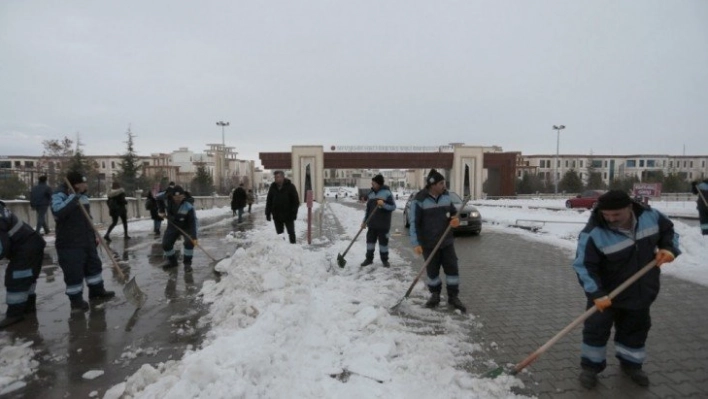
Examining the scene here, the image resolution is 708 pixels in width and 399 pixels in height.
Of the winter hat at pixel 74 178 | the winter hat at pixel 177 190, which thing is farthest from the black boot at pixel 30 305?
the winter hat at pixel 177 190

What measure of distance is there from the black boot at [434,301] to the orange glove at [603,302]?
245 centimetres

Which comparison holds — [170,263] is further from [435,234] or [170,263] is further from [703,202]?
[703,202]

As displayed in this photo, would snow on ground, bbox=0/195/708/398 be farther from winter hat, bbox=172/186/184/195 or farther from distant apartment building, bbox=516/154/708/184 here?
distant apartment building, bbox=516/154/708/184

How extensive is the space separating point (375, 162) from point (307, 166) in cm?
740

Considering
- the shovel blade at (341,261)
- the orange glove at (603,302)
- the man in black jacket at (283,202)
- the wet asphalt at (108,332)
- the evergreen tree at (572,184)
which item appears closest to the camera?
the orange glove at (603,302)

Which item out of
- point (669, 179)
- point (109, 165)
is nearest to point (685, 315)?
point (669, 179)

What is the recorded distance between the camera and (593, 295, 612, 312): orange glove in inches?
121

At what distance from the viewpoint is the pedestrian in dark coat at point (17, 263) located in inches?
190

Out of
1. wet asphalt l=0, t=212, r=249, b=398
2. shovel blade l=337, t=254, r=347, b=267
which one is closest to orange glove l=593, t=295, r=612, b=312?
wet asphalt l=0, t=212, r=249, b=398

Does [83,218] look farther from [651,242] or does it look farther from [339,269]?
[651,242]

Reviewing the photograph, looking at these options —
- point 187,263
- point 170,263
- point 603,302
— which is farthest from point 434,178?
point 170,263

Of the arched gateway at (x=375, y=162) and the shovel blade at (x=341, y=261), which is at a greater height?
the arched gateway at (x=375, y=162)

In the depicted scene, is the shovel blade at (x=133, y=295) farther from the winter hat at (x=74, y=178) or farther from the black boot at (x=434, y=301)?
the black boot at (x=434, y=301)

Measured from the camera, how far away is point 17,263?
4910 millimetres
